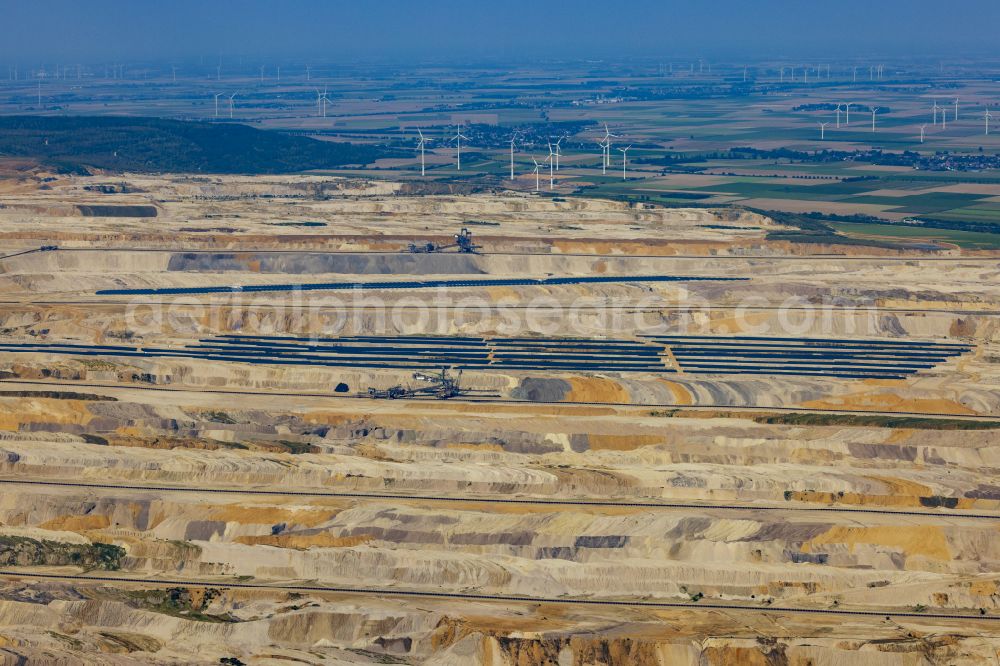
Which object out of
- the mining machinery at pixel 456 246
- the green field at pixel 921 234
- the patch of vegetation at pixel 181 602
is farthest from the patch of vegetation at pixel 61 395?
the green field at pixel 921 234

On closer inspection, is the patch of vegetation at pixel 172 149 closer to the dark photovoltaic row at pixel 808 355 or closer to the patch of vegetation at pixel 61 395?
the patch of vegetation at pixel 61 395

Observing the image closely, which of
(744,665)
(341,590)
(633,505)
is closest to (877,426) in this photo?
(633,505)

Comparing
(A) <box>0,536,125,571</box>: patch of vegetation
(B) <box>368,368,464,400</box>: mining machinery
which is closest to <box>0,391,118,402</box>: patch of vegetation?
(B) <box>368,368,464,400</box>: mining machinery

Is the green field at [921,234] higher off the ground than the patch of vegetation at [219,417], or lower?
higher

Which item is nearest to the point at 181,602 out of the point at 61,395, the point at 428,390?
the point at 61,395

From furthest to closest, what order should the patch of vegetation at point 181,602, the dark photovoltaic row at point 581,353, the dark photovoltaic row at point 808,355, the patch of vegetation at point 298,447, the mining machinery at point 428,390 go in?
the dark photovoltaic row at point 581,353, the dark photovoltaic row at point 808,355, the mining machinery at point 428,390, the patch of vegetation at point 298,447, the patch of vegetation at point 181,602

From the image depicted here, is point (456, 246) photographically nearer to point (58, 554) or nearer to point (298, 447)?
point (298, 447)
